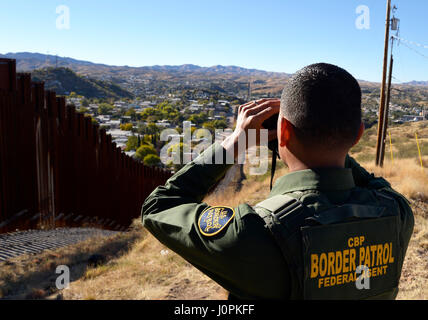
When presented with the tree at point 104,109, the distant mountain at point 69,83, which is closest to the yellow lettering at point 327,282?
the tree at point 104,109

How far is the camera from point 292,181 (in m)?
1.38

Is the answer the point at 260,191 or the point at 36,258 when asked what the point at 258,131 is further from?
the point at 260,191

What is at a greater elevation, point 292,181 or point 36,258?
point 292,181

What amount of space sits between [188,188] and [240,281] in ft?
1.26

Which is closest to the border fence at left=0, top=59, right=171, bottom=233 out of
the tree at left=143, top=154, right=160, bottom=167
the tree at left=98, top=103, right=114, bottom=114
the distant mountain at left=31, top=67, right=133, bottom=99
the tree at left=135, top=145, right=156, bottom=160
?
the tree at left=143, top=154, right=160, bottom=167

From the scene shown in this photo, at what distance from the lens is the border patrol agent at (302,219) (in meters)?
1.23

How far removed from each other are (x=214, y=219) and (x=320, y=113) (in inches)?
19.5

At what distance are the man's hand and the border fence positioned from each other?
503 cm

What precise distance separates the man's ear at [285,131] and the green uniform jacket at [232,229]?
0.40ft

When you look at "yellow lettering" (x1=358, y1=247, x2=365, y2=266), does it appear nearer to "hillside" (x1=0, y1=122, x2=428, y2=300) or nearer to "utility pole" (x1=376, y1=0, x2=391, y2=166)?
"hillside" (x1=0, y1=122, x2=428, y2=300)
